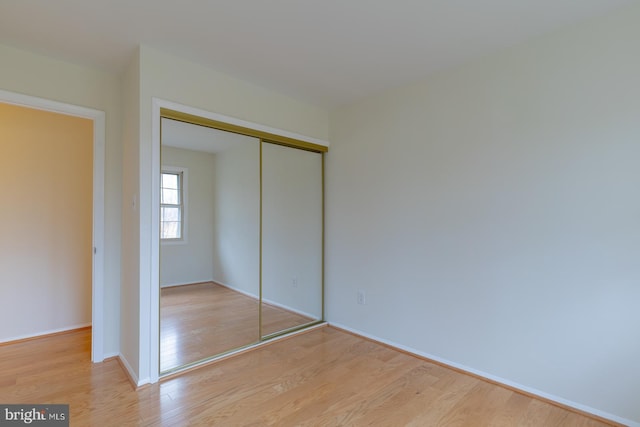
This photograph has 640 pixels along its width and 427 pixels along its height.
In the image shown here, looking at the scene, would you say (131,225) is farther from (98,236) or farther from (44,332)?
(44,332)

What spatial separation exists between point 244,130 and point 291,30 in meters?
0.99

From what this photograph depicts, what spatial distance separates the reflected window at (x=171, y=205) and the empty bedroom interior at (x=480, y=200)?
6.7 inches

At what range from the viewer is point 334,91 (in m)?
2.96

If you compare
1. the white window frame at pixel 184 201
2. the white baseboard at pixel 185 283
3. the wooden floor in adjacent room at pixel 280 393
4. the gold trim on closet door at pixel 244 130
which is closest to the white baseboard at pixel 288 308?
the wooden floor in adjacent room at pixel 280 393

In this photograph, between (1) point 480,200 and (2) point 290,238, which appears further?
(2) point 290,238

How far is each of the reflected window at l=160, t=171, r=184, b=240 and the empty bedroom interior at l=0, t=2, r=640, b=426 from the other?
0.56 feet

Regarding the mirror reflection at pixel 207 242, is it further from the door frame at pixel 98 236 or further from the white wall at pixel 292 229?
the door frame at pixel 98 236

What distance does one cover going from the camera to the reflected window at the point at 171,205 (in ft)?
7.72

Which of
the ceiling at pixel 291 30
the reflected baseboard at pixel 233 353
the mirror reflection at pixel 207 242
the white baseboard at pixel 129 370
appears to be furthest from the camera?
the mirror reflection at pixel 207 242

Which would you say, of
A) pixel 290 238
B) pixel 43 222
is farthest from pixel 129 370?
pixel 43 222

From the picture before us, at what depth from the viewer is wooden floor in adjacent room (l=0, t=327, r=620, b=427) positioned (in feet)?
5.98

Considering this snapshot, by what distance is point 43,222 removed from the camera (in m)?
3.12

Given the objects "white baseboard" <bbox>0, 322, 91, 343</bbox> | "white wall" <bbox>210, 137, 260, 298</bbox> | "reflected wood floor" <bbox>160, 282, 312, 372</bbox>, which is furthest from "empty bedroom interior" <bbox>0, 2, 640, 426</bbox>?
"white baseboard" <bbox>0, 322, 91, 343</bbox>

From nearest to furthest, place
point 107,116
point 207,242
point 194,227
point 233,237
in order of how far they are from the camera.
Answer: point 107,116 < point 194,227 < point 207,242 < point 233,237
